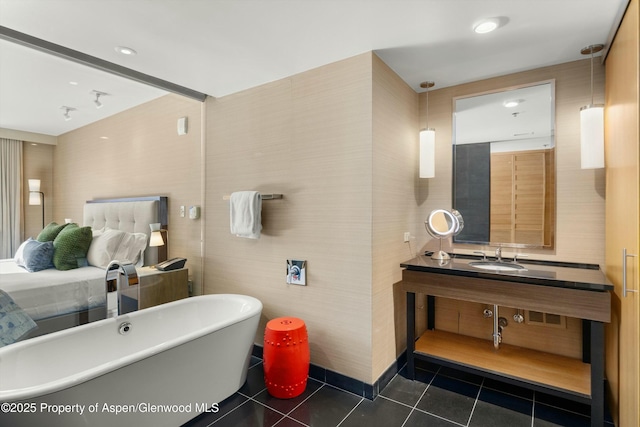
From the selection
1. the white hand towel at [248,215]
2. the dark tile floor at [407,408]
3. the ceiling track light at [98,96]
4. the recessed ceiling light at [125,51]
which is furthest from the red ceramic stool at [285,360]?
the ceiling track light at [98,96]

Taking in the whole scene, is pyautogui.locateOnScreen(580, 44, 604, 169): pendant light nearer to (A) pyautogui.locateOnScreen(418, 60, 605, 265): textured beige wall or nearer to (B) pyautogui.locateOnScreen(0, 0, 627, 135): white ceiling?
(A) pyautogui.locateOnScreen(418, 60, 605, 265): textured beige wall

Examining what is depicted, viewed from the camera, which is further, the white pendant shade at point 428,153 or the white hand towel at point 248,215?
the white pendant shade at point 428,153

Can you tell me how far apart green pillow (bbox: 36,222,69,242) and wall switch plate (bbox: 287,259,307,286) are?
1.81m

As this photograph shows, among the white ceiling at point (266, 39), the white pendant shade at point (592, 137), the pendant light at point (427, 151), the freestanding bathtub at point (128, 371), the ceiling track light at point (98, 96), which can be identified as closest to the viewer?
the freestanding bathtub at point (128, 371)

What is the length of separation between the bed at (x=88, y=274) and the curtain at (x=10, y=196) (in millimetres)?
130

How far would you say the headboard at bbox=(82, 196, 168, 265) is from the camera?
2961 millimetres

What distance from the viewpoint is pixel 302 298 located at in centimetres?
245

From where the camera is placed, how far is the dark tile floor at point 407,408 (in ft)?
6.18

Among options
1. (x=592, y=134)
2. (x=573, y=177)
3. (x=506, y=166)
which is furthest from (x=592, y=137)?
(x=506, y=166)

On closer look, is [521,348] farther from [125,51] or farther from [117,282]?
[125,51]

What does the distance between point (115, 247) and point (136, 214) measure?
44 centimetres

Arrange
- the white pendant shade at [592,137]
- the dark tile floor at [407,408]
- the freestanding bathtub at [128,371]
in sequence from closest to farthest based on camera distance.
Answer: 1. the freestanding bathtub at [128,371]
2. the dark tile floor at [407,408]
3. the white pendant shade at [592,137]

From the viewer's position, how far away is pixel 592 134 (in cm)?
201

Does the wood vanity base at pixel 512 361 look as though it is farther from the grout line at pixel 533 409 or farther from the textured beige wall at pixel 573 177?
the textured beige wall at pixel 573 177
